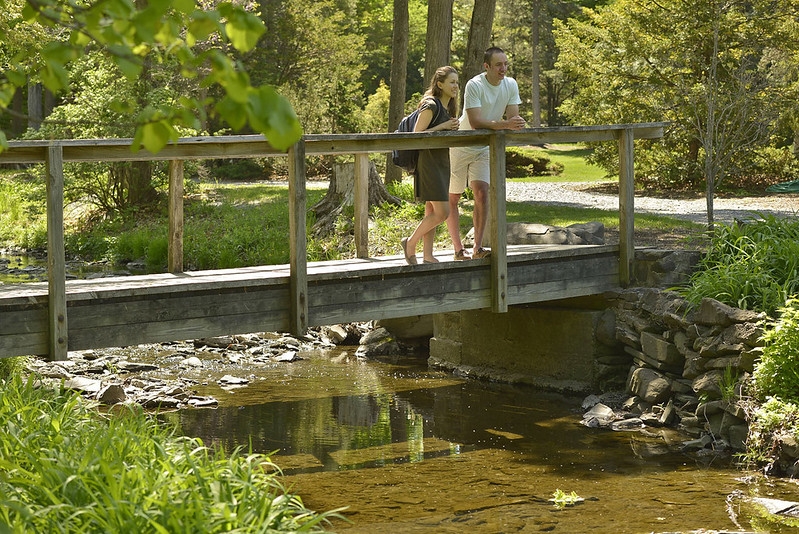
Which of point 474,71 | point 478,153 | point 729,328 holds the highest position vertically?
point 474,71

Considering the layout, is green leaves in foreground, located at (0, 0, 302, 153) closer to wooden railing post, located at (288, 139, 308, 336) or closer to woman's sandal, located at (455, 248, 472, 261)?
wooden railing post, located at (288, 139, 308, 336)

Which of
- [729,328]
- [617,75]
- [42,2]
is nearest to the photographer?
[42,2]

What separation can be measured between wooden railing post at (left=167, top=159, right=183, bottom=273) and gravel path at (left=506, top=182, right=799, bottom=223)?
28.8 feet

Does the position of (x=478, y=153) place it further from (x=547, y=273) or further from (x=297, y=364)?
(x=297, y=364)

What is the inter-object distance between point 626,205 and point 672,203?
8.96 meters

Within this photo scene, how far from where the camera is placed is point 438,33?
17.1 meters

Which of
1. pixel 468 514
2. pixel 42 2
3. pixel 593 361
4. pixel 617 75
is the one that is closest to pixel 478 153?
pixel 593 361

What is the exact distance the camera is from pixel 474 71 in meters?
16.0

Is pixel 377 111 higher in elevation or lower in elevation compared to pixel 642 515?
higher

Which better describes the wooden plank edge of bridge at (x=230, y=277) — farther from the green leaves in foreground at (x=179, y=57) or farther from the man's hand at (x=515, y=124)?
the green leaves in foreground at (x=179, y=57)

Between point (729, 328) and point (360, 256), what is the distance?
11.1 ft

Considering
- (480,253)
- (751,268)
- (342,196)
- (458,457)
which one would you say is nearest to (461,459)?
(458,457)

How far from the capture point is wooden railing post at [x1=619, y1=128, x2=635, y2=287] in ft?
32.0

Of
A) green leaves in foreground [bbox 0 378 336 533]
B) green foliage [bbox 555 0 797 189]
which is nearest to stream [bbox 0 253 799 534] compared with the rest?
green leaves in foreground [bbox 0 378 336 533]
